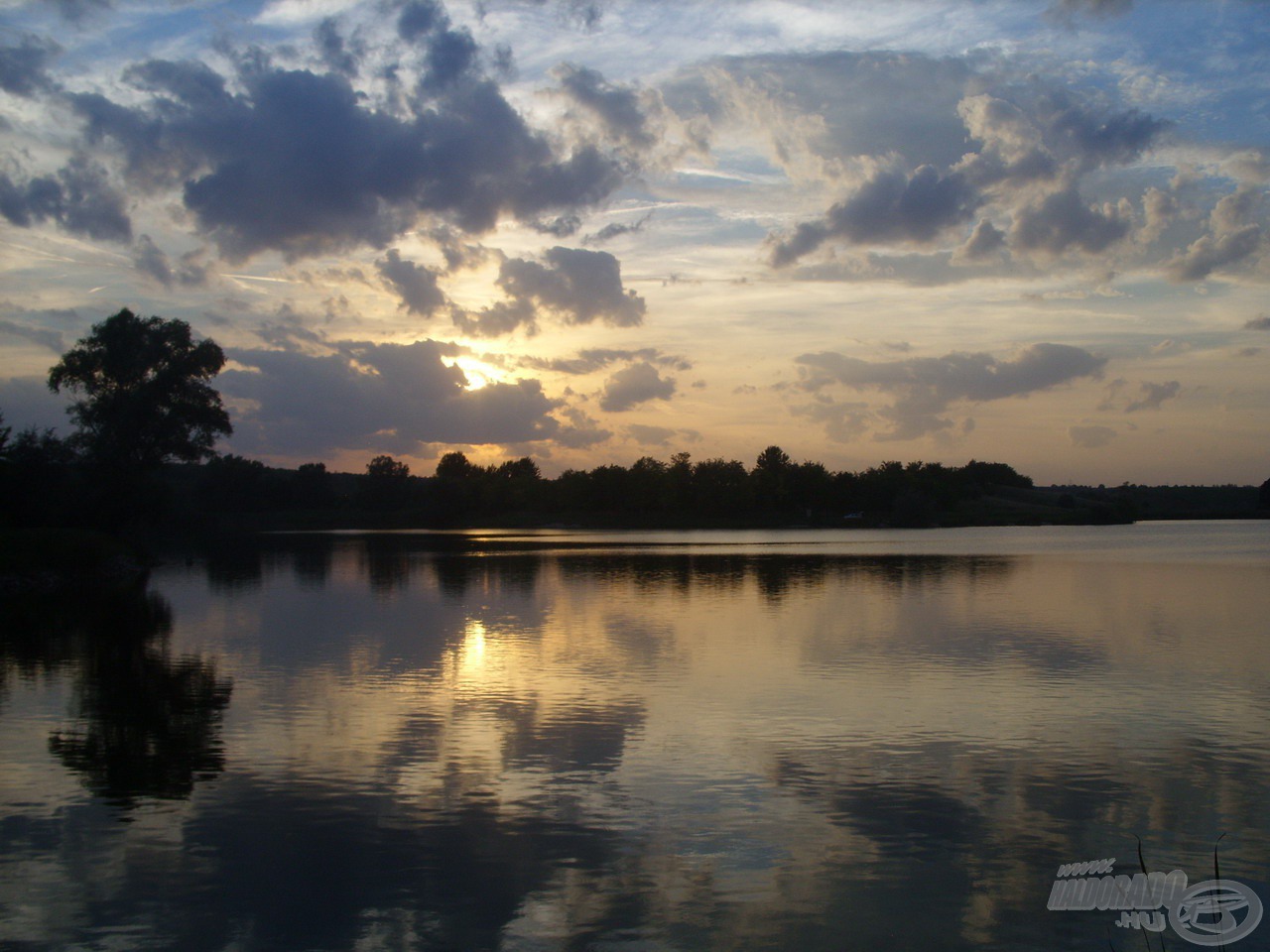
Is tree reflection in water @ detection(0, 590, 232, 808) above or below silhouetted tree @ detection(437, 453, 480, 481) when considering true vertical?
below

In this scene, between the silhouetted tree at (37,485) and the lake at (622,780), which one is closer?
the lake at (622,780)

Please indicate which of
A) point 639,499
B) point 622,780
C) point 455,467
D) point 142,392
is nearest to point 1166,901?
point 622,780

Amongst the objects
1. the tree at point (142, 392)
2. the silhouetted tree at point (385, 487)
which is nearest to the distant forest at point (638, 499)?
the silhouetted tree at point (385, 487)

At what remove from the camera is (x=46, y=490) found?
5053cm

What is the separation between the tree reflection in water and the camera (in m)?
13.0

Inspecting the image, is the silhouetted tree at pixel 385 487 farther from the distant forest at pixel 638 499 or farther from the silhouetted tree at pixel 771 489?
the silhouetted tree at pixel 771 489

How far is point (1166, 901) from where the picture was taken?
8953 mm

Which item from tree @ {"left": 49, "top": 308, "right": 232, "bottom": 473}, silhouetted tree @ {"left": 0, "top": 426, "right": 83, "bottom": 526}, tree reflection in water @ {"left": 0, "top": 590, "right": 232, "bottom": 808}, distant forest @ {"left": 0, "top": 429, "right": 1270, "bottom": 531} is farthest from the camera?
distant forest @ {"left": 0, "top": 429, "right": 1270, "bottom": 531}

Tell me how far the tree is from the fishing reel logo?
64.9m

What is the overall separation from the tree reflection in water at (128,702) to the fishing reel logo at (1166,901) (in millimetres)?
10107

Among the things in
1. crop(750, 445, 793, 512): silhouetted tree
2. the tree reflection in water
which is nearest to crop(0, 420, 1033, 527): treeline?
crop(750, 445, 793, 512): silhouetted tree

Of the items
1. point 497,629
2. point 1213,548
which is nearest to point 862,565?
point 497,629

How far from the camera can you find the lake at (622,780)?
8719mm

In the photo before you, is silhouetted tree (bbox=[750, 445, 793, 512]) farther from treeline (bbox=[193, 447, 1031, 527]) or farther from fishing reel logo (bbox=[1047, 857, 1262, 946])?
fishing reel logo (bbox=[1047, 857, 1262, 946])
